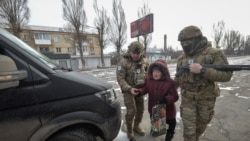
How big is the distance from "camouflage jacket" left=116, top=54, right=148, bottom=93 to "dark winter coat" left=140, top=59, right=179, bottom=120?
0.87 feet

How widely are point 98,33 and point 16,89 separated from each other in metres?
28.3

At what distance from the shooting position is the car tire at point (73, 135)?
5.92 feet

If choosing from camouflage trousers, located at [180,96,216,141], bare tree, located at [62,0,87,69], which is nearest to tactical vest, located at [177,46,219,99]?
camouflage trousers, located at [180,96,216,141]

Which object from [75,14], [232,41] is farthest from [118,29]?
[232,41]

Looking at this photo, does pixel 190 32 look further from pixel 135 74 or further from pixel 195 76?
pixel 135 74

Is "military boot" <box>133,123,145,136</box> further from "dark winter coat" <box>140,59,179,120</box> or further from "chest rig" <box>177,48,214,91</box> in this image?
"chest rig" <box>177,48,214,91</box>

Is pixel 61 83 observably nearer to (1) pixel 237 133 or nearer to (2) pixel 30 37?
(1) pixel 237 133

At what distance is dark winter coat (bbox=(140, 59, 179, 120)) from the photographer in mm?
2516

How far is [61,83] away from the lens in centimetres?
177

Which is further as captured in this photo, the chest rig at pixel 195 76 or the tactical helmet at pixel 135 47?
the tactical helmet at pixel 135 47

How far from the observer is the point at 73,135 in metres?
1.84

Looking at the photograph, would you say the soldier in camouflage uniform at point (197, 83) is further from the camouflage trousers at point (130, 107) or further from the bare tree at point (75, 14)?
the bare tree at point (75, 14)

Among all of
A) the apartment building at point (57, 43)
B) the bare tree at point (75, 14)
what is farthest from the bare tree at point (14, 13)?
the apartment building at point (57, 43)

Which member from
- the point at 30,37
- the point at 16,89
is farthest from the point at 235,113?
the point at 30,37
